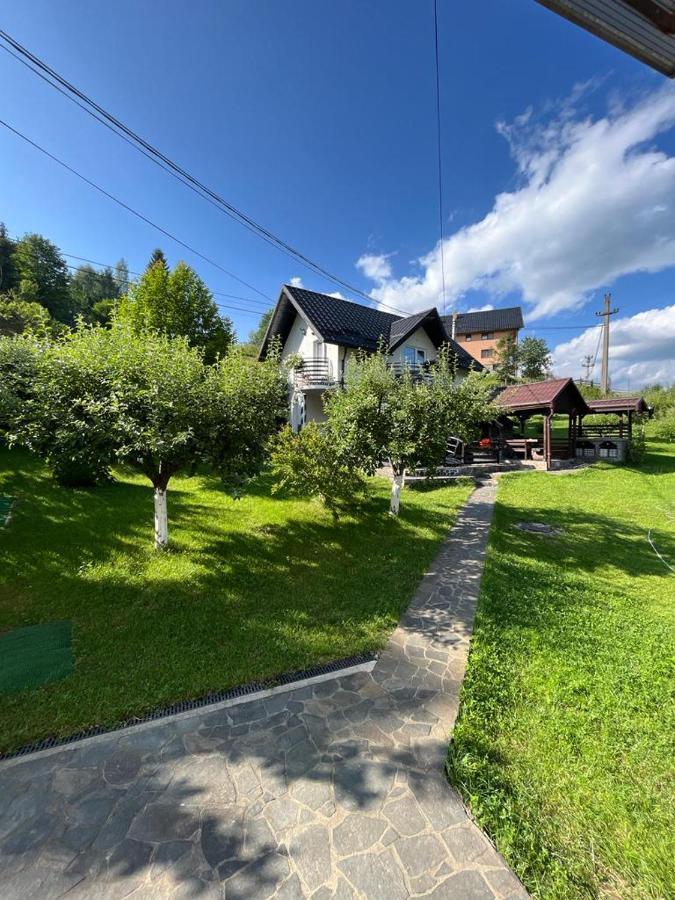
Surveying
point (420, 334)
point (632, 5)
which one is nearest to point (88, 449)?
point (632, 5)

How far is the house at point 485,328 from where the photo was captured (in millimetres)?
48531

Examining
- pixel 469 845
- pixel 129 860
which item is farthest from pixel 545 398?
pixel 129 860

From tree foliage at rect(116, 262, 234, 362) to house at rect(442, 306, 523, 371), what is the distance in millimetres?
34774

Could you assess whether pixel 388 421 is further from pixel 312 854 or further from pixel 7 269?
pixel 7 269

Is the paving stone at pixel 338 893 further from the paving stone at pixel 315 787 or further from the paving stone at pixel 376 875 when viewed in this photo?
the paving stone at pixel 315 787

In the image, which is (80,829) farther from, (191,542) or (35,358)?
(35,358)

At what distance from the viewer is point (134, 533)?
6.93m

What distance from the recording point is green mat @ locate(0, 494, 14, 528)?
7003mm

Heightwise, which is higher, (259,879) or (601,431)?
(601,431)

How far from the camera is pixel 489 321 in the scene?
165 ft

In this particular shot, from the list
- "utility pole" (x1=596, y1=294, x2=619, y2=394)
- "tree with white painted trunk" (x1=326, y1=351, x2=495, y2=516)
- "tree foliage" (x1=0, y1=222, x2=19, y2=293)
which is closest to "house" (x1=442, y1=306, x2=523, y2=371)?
"utility pole" (x1=596, y1=294, x2=619, y2=394)

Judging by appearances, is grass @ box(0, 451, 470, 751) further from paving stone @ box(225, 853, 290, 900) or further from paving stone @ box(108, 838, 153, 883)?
paving stone @ box(225, 853, 290, 900)

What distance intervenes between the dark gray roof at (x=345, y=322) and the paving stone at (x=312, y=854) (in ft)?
51.7

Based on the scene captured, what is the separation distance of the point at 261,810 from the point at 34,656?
3.18 metres
